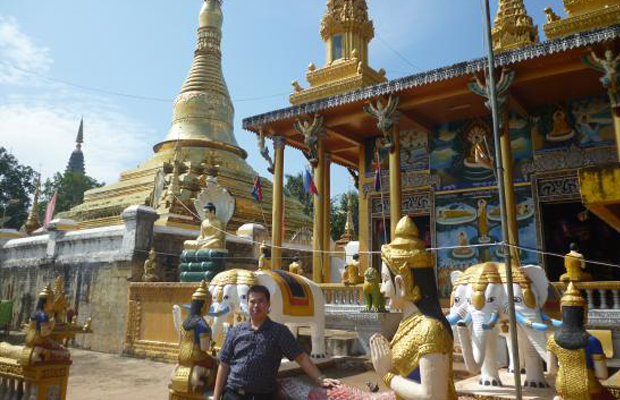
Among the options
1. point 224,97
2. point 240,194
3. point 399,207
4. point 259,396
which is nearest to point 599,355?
point 259,396

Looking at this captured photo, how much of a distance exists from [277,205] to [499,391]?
8.63 meters

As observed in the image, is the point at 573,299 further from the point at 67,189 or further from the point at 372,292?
the point at 67,189

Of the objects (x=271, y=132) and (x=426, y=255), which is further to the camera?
(x=271, y=132)

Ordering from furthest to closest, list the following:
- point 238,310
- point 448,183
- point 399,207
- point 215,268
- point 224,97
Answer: point 224,97, point 448,183, point 399,207, point 215,268, point 238,310

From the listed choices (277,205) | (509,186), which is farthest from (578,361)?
(277,205)

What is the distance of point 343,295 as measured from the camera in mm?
10641

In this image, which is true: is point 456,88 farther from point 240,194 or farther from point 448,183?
point 240,194

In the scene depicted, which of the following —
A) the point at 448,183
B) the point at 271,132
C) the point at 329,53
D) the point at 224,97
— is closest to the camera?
the point at 448,183

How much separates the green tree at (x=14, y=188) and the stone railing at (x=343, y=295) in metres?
27.7

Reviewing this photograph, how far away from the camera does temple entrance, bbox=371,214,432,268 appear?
44.2 ft

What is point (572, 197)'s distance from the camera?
1120 cm

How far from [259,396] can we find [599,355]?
227 cm

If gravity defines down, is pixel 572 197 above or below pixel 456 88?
below

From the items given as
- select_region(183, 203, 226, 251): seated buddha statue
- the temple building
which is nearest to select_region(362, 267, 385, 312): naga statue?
the temple building
